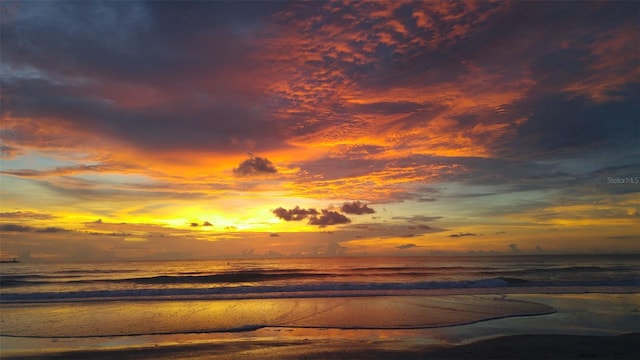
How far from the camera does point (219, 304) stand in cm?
2134

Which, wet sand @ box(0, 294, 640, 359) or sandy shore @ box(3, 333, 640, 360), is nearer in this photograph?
sandy shore @ box(3, 333, 640, 360)

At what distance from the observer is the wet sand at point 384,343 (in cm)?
1084

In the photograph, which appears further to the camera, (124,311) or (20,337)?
(124,311)

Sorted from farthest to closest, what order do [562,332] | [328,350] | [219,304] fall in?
1. [219,304]
2. [562,332]
3. [328,350]

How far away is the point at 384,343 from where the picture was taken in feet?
39.2

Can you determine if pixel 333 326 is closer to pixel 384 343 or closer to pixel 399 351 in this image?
A: pixel 384 343

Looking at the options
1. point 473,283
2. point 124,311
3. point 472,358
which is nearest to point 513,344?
Answer: point 472,358

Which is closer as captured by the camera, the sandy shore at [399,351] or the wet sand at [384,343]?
the sandy shore at [399,351]

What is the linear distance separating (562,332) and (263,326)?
9820 millimetres

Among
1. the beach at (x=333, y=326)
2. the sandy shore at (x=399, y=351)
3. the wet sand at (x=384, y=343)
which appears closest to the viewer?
the sandy shore at (x=399, y=351)

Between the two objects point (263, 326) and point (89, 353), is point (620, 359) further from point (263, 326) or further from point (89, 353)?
point (89, 353)

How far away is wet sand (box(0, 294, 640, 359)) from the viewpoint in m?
10.8

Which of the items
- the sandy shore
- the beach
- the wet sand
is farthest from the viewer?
the beach

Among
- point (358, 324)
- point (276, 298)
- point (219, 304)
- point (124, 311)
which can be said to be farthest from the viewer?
point (276, 298)
